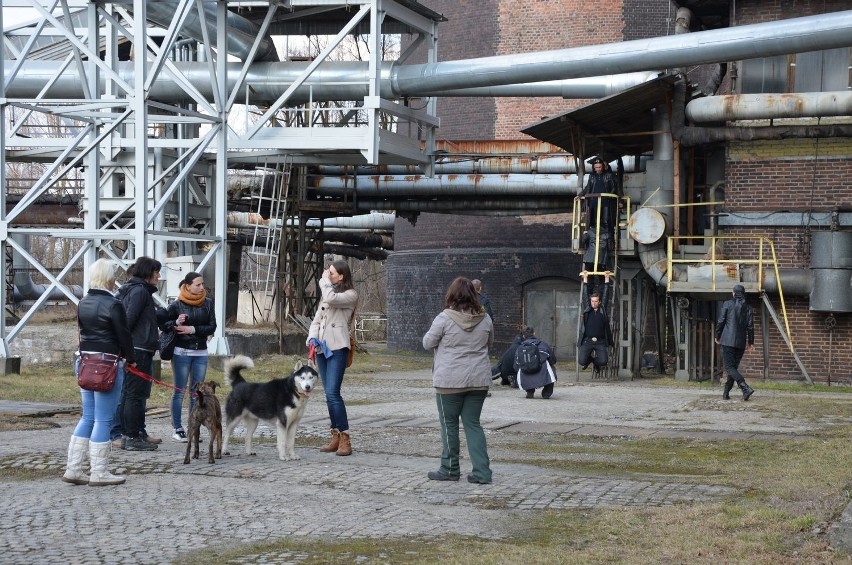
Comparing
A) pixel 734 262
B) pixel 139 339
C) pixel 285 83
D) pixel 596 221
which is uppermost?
pixel 285 83

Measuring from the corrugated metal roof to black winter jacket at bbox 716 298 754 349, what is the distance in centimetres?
488

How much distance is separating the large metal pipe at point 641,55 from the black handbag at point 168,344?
8.66 m

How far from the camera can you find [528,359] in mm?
17484

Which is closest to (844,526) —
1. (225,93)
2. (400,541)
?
(400,541)

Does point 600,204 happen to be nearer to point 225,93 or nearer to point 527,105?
point 225,93

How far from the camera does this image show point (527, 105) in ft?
104

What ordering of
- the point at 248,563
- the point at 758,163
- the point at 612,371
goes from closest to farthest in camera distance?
the point at 248,563 < the point at 758,163 < the point at 612,371

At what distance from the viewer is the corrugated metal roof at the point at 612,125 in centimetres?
2070

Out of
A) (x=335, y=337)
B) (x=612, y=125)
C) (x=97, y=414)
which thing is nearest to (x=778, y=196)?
(x=612, y=125)

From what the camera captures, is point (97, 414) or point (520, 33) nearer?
point (97, 414)

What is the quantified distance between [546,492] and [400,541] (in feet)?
6.79

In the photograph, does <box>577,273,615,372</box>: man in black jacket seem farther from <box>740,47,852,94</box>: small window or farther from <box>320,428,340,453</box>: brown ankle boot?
<box>320,428,340,453</box>: brown ankle boot

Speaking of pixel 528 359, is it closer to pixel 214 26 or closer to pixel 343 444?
pixel 343 444

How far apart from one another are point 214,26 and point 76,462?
1419 centimetres
